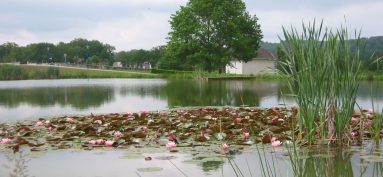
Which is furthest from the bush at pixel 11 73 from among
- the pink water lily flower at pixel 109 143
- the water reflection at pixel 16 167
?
the water reflection at pixel 16 167

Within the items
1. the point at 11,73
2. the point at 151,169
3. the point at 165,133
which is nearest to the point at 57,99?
the point at 165,133

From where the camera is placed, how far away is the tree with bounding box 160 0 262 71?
1716 inches

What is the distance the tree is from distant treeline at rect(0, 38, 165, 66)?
56.0 meters

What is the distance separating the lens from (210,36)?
45.0 metres

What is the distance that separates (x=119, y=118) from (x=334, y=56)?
4.55 metres

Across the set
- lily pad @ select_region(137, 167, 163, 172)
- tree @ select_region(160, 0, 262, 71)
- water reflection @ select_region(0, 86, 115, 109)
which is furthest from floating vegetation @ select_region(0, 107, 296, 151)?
tree @ select_region(160, 0, 262, 71)

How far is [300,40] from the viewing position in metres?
5.70

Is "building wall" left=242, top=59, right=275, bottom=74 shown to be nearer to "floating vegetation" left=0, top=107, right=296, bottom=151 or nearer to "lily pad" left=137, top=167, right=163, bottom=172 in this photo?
"floating vegetation" left=0, top=107, right=296, bottom=151

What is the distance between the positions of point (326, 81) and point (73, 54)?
10922 centimetres

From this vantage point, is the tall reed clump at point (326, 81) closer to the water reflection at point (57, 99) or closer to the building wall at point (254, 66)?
the water reflection at point (57, 99)

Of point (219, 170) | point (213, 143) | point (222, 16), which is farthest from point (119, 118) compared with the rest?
point (222, 16)

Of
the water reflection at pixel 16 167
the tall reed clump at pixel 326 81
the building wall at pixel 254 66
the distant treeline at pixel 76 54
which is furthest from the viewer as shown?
the distant treeline at pixel 76 54

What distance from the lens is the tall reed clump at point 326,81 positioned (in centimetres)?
552

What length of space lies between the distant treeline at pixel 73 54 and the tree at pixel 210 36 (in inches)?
2206
